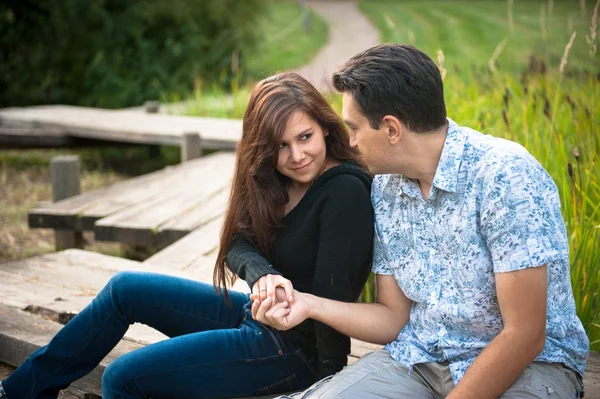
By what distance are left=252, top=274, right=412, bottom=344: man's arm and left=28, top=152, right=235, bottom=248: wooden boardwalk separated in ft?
6.62

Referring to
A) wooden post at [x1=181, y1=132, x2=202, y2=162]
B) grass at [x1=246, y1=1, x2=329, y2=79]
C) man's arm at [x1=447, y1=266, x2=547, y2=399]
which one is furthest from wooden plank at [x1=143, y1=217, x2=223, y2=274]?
grass at [x1=246, y1=1, x2=329, y2=79]

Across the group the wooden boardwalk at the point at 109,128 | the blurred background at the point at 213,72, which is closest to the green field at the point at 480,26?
the blurred background at the point at 213,72

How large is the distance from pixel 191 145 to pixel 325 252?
4752 millimetres

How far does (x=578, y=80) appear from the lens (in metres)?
5.36

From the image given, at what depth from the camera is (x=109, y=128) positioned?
7746 millimetres

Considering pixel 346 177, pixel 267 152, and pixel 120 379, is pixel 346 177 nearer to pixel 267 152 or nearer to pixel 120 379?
pixel 267 152

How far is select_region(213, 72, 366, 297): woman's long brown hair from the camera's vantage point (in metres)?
2.46

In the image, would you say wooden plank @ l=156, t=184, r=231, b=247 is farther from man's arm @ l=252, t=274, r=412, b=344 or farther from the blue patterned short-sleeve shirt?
the blue patterned short-sleeve shirt

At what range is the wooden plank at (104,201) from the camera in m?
5.17

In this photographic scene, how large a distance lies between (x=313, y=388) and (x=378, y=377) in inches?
7.8

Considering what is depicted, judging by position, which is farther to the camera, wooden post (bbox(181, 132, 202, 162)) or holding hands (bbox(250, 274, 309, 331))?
wooden post (bbox(181, 132, 202, 162))

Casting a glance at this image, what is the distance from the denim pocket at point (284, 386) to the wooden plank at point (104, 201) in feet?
9.37

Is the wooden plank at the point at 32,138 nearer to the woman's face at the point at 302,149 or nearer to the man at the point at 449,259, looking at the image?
the woman's face at the point at 302,149

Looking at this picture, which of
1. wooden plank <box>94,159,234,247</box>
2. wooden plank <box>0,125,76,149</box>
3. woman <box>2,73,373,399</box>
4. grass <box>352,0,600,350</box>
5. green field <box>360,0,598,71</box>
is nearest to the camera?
woman <box>2,73,373,399</box>
